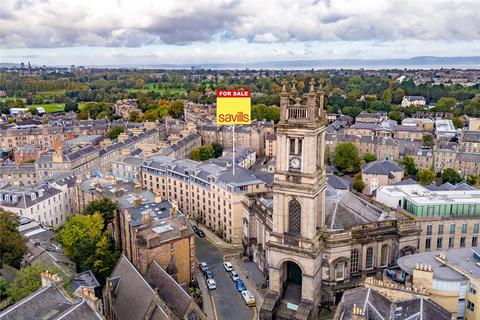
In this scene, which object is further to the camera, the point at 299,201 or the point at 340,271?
the point at 340,271

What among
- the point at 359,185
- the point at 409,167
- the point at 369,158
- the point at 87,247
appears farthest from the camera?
the point at 369,158

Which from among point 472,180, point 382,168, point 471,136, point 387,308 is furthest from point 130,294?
point 471,136

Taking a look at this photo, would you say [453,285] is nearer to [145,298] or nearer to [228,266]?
[145,298]

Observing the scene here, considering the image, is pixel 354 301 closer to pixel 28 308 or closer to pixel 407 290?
pixel 407 290

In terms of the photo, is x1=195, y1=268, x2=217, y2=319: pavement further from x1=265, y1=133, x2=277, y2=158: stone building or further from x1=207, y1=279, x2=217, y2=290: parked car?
x1=265, y1=133, x2=277, y2=158: stone building

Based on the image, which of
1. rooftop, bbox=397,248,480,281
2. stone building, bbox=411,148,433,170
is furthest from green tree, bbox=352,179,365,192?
rooftop, bbox=397,248,480,281

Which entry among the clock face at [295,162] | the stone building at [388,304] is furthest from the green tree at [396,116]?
the stone building at [388,304]
